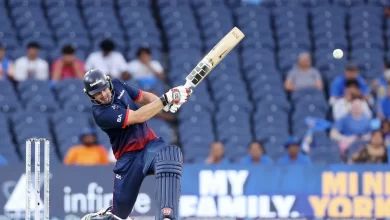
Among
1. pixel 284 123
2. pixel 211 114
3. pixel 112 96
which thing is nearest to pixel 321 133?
pixel 284 123

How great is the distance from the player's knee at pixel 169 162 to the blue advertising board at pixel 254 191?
351 centimetres

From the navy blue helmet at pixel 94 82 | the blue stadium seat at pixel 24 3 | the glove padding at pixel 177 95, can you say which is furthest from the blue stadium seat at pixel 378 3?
the navy blue helmet at pixel 94 82

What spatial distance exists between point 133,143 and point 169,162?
556mm

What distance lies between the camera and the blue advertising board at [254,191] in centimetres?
1293

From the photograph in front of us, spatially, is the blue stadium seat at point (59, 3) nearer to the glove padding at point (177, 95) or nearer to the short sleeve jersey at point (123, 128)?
the short sleeve jersey at point (123, 128)

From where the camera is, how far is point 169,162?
9445 mm

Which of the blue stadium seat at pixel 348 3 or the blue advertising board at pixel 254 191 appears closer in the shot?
the blue advertising board at pixel 254 191

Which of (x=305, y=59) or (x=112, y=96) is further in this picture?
(x=305, y=59)

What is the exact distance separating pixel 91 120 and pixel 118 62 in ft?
3.88

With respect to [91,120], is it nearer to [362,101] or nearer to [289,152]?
[289,152]

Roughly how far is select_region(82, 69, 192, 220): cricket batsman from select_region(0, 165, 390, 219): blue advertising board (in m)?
2.88

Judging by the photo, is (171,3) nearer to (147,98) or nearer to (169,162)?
(147,98)

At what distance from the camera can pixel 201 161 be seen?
14523 millimetres

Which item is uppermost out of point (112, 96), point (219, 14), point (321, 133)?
point (219, 14)
